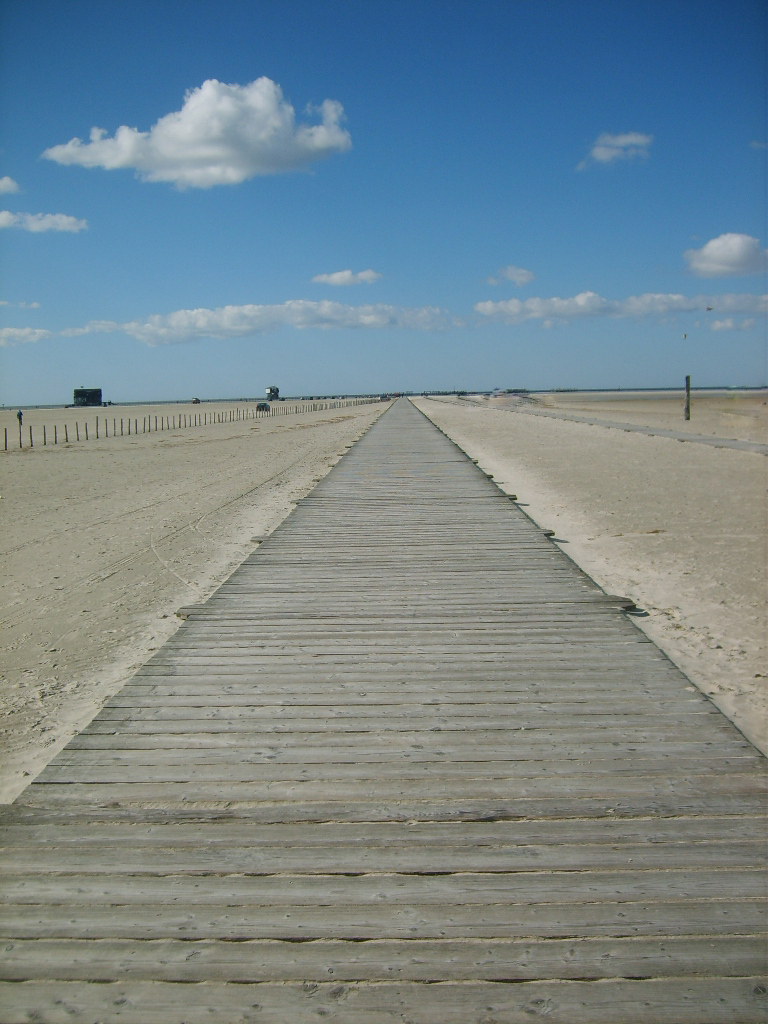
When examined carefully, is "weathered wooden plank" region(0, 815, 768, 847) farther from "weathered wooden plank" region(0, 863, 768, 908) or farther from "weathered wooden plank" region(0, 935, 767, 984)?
"weathered wooden plank" region(0, 935, 767, 984)

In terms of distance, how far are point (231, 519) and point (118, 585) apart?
13.0 ft

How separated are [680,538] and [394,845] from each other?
26.1 feet

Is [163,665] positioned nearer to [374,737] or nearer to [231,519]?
[374,737]

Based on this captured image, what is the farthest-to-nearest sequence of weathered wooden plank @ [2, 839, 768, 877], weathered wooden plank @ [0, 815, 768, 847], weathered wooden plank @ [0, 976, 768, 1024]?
weathered wooden plank @ [0, 815, 768, 847] < weathered wooden plank @ [2, 839, 768, 877] < weathered wooden plank @ [0, 976, 768, 1024]

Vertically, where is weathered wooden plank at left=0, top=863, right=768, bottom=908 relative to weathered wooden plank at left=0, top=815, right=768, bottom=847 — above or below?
below

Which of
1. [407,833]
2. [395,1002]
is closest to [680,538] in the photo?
[407,833]

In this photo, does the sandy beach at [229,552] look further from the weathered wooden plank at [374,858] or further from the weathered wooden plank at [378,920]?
the weathered wooden plank at [378,920]

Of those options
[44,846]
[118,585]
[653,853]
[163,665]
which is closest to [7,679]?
[163,665]

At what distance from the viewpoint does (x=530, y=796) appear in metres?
2.75

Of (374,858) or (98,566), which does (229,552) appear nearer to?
(98,566)

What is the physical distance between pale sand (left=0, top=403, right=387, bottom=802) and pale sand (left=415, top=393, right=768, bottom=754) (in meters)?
4.30

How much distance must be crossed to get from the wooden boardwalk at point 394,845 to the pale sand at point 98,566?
936mm

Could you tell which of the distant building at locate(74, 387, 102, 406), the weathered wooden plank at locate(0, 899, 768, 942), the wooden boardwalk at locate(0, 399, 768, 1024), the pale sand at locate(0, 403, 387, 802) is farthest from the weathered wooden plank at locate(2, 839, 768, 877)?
the distant building at locate(74, 387, 102, 406)

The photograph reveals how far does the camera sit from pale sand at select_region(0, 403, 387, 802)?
4695mm
